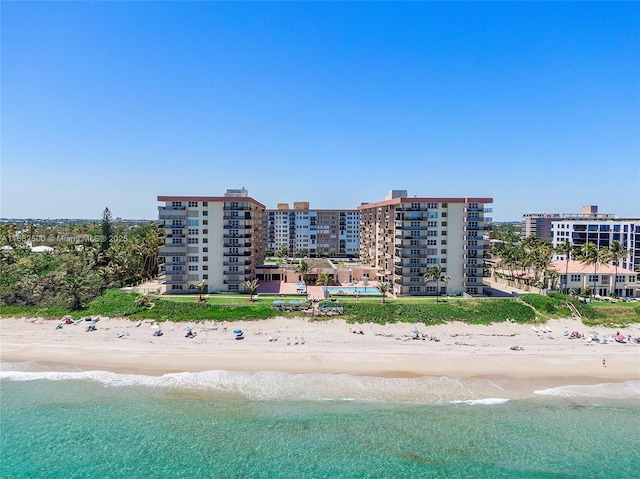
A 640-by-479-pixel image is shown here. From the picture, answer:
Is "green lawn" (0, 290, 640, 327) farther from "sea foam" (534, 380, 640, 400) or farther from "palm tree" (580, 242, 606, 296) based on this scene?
"sea foam" (534, 380, 640, 400)

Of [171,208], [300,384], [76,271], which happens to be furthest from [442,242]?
[76,271]

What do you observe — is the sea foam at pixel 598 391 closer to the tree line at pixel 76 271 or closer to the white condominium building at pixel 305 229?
the tree line at pixel 76 271

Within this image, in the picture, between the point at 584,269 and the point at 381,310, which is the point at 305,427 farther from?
the point at 584,269

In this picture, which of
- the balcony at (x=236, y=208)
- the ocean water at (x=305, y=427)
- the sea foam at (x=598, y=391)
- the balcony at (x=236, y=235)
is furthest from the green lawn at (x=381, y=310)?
the balcony at (x=236, y=208)

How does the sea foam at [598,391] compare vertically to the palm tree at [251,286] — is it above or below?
below

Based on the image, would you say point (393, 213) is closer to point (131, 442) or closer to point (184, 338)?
point (184, 338)

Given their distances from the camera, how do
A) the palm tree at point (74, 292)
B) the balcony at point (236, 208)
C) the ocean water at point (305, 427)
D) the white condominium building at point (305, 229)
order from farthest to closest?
1. the white condominium building at point (305, 229)
2. the balcony at point (236, 208)
3. the palm tree at point (74, 292)
4. the ocean water at point (305, 427)

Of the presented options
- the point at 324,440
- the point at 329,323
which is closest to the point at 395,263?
the point at 329,323

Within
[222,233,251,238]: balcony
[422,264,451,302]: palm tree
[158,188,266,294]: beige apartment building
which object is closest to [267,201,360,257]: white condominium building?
[222,233,251,238]: balcony
